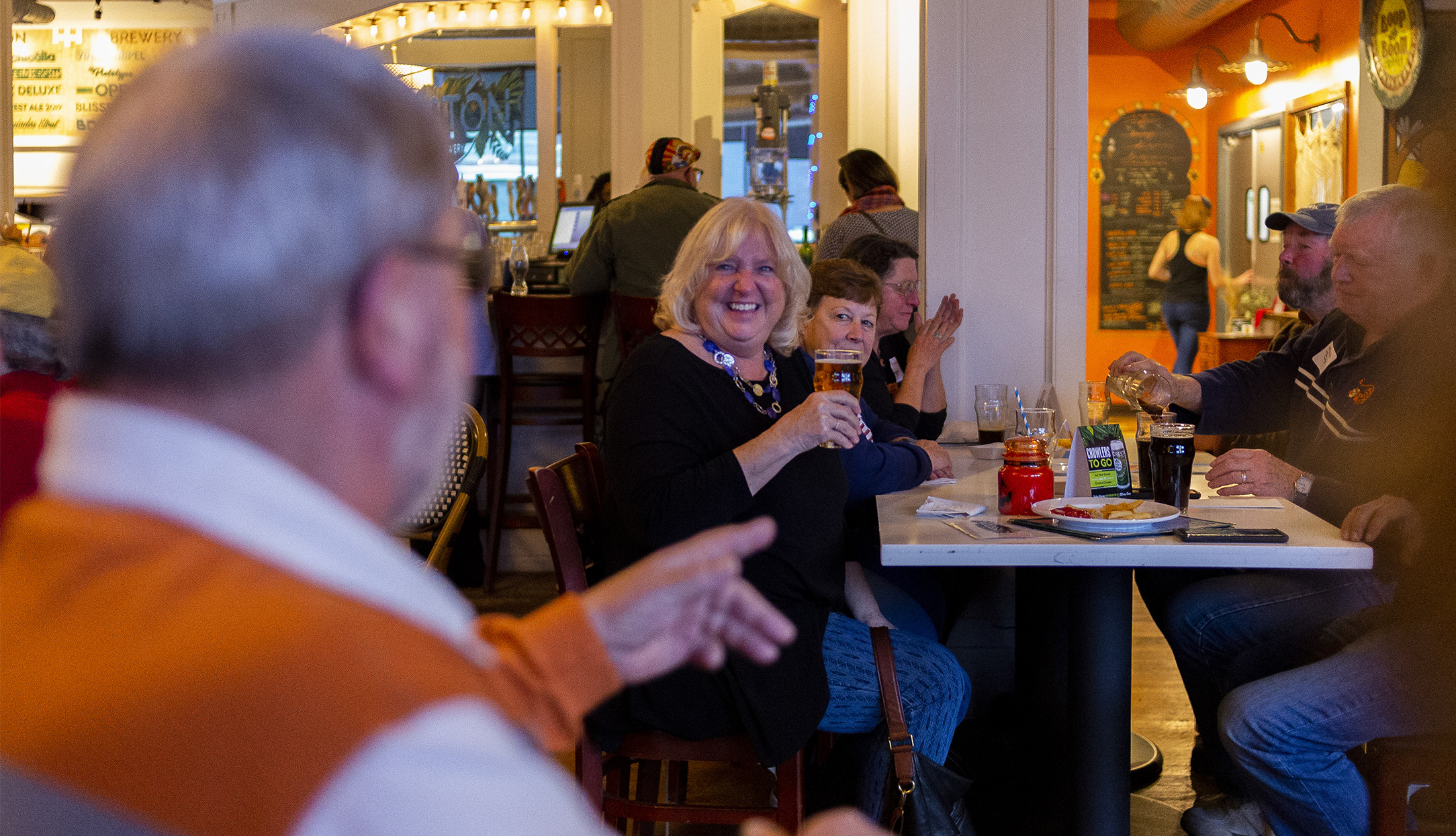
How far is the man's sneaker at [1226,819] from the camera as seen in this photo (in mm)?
2602

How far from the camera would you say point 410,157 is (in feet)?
1.92

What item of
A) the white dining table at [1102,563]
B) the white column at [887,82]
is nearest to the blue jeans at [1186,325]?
the white column at [887,82]

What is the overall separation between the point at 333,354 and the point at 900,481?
210cm

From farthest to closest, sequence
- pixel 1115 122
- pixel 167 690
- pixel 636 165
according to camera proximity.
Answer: pixel 1115 122 < pixel 636 165 < pixel 167 690

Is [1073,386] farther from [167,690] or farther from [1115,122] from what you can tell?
[1115,122]

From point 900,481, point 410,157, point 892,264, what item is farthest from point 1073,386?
point 410,157

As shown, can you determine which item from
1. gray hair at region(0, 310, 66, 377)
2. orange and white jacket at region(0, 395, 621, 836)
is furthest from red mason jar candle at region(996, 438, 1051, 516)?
orange and white jacket at region(0, 395, 621, 836)

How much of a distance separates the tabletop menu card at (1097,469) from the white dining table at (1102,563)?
142 millimetres

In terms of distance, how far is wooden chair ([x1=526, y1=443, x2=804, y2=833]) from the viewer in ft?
6.58

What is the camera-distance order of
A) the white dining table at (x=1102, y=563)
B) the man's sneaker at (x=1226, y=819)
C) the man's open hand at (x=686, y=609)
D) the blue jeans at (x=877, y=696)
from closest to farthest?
the man's open hand at (x=686, y=609)
the white dining table at (x=1102, y=563)
the blue jeans at (x=877, y=696)
the man's sneaker at (x=1226, y=819)

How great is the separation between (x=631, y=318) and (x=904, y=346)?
1.22 m

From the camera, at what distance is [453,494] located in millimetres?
2436

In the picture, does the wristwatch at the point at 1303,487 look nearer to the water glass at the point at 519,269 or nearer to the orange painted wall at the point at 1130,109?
the water glass at the point at 519,269

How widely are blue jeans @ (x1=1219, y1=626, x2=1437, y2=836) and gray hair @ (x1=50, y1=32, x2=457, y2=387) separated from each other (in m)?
1.97
